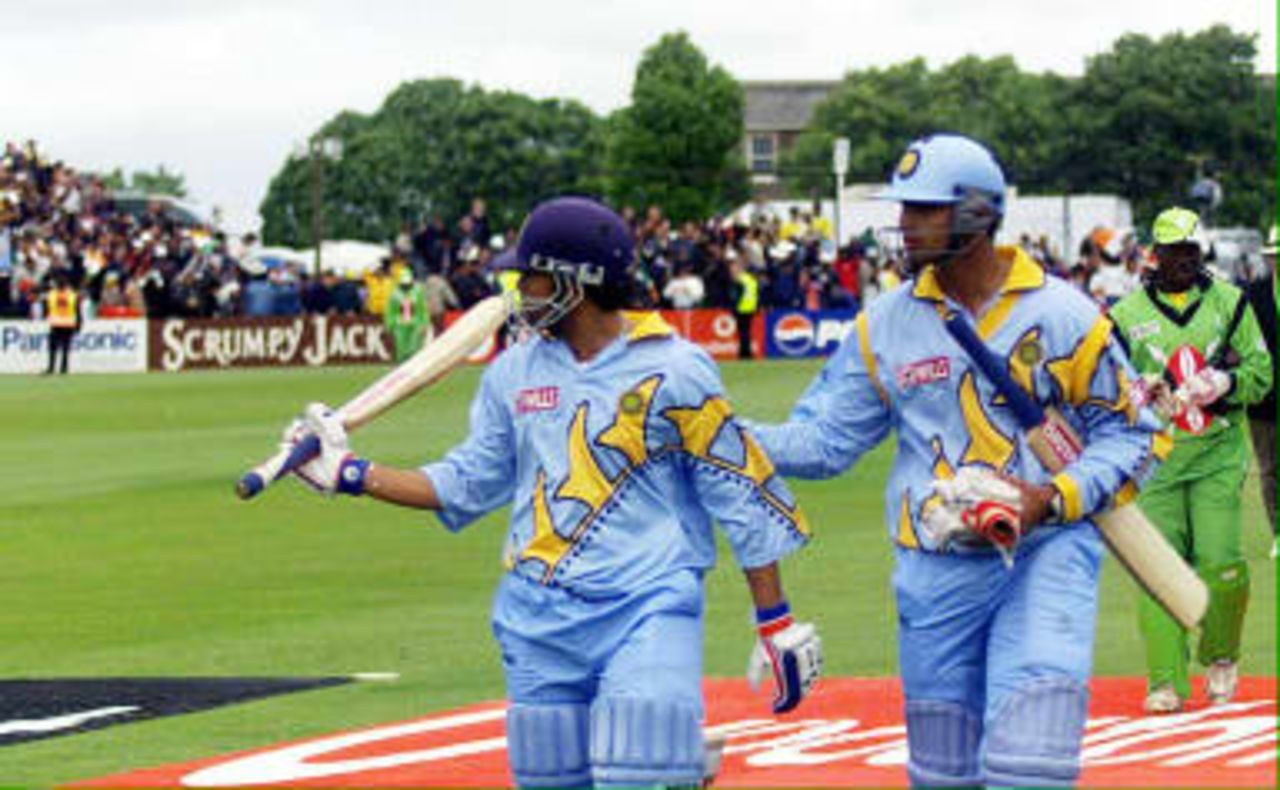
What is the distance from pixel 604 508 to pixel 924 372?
0.91 metres

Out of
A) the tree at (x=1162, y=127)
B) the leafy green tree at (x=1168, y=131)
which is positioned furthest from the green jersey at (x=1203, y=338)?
the leafy green tree at (x=1168, y=131)

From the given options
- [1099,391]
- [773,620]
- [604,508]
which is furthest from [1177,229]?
[604,508]

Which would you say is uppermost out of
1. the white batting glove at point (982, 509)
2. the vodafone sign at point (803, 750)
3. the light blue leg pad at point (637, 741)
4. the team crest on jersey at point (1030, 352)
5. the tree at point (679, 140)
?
the tree at point (679, 140)

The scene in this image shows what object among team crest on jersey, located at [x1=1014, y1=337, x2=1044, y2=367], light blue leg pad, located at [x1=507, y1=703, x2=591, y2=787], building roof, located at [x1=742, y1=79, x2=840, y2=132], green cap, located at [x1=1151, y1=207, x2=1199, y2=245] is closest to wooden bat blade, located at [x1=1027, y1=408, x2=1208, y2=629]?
team crest on jersey, located at [x1=1014, y1=337, x2=1044, y2=367]

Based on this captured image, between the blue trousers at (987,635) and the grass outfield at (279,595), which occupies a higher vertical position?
the blue trousers at (987,635)

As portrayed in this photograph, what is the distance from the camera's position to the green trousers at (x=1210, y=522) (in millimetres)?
12367

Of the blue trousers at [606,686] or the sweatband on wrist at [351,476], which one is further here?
the sweatband on wrist at [351,476]

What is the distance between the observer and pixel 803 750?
10867 millimetres

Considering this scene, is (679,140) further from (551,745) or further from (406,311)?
(551,745)

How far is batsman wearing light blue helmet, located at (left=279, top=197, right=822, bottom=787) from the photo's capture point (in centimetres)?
728

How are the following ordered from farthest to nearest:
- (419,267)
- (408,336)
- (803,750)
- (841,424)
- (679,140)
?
(679,140) → (419,267) → (408,336) → (803,750) → (841,424)

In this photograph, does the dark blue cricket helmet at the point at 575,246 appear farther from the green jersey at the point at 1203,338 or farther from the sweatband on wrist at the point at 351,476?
the green jersey at the point at 1203,338

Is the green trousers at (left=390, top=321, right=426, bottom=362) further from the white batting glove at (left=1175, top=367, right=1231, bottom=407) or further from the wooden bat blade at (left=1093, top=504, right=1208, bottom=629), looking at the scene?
the wooden bat blade at (left=1093, top=504, right=1208, bottom=629)

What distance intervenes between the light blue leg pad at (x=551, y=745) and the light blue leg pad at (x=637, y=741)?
Answer: 0.37 ft
